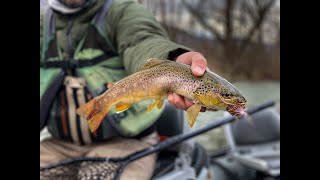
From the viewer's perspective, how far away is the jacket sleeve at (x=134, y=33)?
2.76ft

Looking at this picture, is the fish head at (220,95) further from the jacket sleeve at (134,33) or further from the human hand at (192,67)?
the jacket sleeve at (134,33)

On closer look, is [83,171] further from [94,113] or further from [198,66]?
[198,66]

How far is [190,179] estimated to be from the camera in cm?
111

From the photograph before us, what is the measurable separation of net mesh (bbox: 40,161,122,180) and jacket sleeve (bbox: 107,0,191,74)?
205 millimetres

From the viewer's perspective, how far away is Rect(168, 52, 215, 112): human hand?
59cm

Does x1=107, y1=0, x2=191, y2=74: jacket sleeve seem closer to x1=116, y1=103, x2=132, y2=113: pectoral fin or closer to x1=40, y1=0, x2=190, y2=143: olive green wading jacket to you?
x1=40, y1=0, x2=190, y2=143: olive green wading jacket

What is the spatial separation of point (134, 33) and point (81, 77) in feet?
0.55

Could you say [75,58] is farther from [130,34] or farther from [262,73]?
[262,73]

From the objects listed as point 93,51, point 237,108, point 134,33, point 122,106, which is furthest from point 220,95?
point 93,51

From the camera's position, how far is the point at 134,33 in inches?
37.7

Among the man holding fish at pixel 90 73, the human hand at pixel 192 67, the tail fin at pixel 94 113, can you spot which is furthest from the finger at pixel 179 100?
the man holding fish at pixel 90 73

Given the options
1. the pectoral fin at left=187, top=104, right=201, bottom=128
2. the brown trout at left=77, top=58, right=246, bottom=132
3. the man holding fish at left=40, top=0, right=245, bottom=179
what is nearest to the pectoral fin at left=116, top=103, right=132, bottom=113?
the brown trout at left=77, top=58, right=246, bottom=132

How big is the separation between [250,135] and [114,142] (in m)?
0.84
